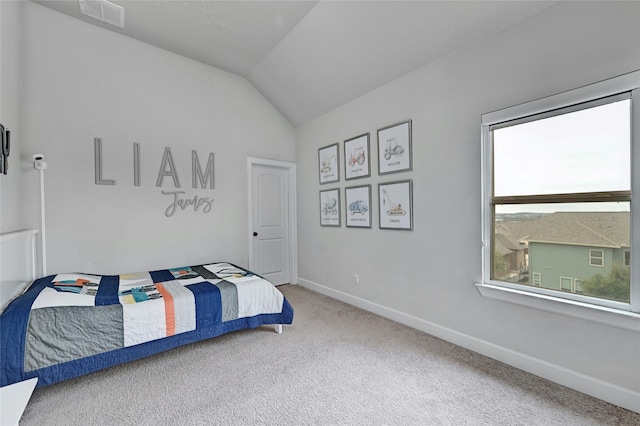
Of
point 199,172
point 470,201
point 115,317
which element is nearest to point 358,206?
point 470,201

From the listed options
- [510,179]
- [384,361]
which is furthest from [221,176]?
[510,179]

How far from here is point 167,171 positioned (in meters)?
3.29

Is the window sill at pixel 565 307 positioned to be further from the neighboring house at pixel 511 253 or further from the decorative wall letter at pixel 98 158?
the decorative wall letter at pixel 98 158

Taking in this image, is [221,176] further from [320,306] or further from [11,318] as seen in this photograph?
[11,318]

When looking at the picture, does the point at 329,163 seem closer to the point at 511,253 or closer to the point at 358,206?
the point at 358,206

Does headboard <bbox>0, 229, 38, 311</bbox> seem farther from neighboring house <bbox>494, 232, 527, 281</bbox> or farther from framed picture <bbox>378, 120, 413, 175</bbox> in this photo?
neighboring house <bbox>494, 232, 527, 281</bbox>

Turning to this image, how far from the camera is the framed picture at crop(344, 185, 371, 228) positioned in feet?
10.6

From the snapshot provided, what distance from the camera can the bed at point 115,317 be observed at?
167cm

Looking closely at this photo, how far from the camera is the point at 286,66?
11.2 feet

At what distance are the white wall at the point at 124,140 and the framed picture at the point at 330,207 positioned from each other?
1.12m

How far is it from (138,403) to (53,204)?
85.6 inches

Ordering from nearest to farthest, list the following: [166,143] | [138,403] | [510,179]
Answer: [138,403] → [510,179] → [166,143]

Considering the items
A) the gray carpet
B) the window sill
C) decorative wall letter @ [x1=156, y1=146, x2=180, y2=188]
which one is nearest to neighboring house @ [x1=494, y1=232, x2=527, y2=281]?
the window sill

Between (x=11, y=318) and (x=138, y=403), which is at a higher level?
(x=11, y=318)
